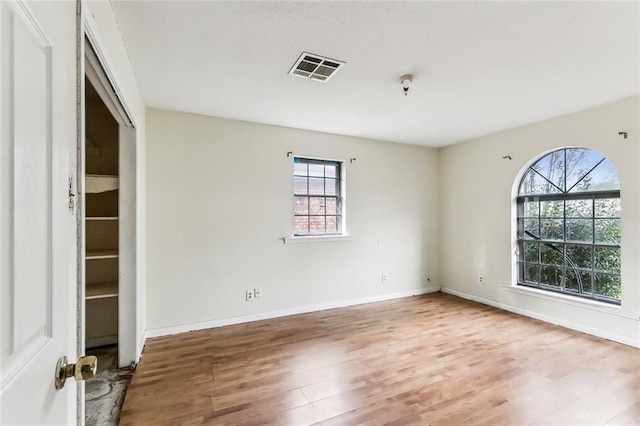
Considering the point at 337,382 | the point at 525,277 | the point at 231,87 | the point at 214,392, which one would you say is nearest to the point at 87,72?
the point at 231,87

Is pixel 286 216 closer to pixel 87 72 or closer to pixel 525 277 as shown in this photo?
pixel 87 72

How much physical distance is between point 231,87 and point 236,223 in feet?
5.21

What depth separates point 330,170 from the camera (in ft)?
14.3

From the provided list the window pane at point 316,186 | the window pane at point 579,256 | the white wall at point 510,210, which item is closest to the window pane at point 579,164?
the white wall at point 510,210

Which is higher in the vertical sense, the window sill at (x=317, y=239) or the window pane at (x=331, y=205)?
the window pane at (x=331, y=205)

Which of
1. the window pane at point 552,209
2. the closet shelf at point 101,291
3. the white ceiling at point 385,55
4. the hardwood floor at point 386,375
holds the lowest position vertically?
the hardwood floor at point 386,375

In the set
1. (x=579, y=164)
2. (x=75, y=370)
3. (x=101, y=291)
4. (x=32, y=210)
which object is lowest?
(x=101, y=291)

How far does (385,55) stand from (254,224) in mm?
2415

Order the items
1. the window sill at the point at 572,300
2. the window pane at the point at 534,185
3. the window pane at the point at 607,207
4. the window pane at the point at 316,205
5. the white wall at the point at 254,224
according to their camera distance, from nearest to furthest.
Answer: the window sill at the point at 572,300 < the window pane at the point at 607,207 < the white wall at the point at 254,224 < the window pane at the point at 534,185 < the window pane at the point at 316,205

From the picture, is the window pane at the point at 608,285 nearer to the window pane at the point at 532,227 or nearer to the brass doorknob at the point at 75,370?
the window pane at the point at 532,227

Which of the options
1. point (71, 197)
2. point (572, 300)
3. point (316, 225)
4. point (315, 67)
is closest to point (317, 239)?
point (316, 225)

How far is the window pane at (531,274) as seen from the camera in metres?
3.92

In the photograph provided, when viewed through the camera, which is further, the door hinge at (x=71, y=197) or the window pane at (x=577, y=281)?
the window pane at (x=577, y=281)

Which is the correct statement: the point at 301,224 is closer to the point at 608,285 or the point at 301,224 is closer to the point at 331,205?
the point at 331,205
